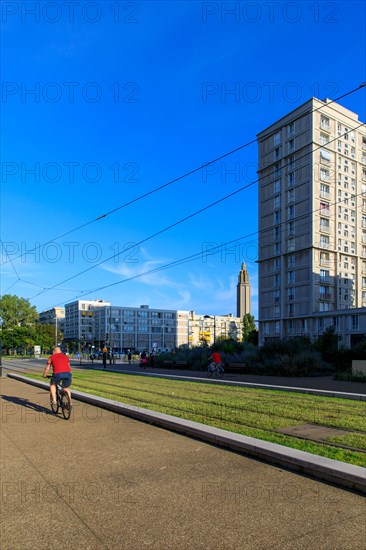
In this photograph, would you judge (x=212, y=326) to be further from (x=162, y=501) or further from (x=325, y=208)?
(x=162, y=501)

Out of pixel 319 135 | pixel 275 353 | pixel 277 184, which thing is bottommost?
pixel 275 353

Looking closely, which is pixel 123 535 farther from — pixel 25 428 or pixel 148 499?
pixel 25 428

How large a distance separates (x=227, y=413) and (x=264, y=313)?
66.4 m

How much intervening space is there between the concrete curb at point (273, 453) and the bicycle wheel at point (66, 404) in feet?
5.27

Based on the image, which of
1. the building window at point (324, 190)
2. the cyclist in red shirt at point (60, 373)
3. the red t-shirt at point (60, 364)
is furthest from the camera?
the building window at point (324, 190)

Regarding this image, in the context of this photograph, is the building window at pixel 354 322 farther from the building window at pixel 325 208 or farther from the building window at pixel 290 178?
the building window at pixel 290 178

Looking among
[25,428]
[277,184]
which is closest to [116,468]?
[25,428]

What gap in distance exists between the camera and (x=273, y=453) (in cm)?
657

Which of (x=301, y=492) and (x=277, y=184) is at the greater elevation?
(x=277, y=184)

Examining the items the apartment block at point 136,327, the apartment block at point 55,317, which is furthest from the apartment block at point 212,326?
the apartment block at point 55,317

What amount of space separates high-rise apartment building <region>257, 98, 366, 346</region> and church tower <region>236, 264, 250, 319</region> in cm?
10757

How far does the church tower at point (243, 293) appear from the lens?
184750 millimetres

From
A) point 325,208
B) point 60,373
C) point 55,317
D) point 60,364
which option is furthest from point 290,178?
point 55,317

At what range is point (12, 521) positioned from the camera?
4.56 metres
